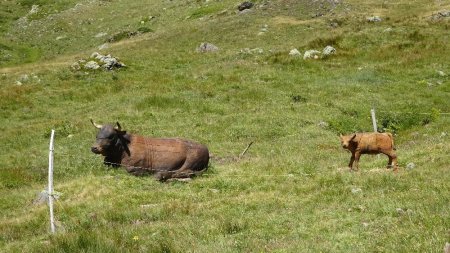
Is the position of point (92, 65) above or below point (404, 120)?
above

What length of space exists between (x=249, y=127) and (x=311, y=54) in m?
15.3

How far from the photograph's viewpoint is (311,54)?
124ft

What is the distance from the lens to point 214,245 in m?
9.48

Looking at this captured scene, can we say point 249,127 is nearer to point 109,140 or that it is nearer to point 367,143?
point 109,140

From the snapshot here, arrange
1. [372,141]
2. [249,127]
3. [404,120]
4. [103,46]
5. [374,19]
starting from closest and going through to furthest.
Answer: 1. [372,141]
2. [249,127]
3. [404,120]
4. [374,19]
5. [103,46]

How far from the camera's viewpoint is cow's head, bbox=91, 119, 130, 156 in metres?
17.0

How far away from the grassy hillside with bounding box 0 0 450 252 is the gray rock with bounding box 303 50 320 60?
1211mm

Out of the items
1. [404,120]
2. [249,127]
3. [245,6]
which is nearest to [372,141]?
[249,127]

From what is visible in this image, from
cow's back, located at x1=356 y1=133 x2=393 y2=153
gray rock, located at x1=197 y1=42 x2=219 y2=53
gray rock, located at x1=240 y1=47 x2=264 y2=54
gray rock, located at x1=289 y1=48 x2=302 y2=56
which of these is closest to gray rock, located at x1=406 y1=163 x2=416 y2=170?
cow's back, located at x1=356 y1=133 x2=393 y2=153

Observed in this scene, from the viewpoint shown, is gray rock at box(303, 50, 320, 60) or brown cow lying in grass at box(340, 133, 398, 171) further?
gray rock at box(303, 50, 320, 60)

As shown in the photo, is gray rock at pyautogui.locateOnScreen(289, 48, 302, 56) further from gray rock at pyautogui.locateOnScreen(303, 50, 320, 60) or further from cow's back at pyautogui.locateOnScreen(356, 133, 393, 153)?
cow's back at pyautogui.locateOnScreen(356, 133, 393, 153)

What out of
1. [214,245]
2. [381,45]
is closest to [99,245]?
[214,245]

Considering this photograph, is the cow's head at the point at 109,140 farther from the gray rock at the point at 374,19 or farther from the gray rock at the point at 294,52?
the gray rock at the point at 374,19

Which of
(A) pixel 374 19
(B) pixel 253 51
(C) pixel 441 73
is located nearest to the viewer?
(C) pixel 441 73
